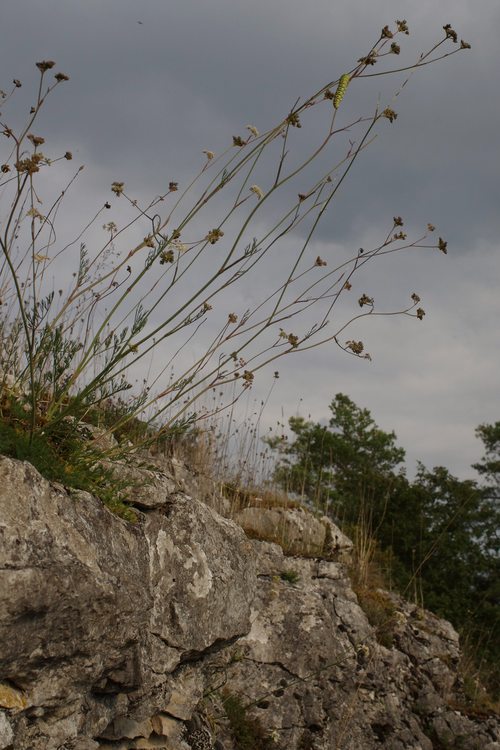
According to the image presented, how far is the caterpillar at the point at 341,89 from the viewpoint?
2.94 meters

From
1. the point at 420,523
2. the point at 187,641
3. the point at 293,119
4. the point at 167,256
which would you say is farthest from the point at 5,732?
the point at 420,523

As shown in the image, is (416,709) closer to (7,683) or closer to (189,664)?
(189,664)

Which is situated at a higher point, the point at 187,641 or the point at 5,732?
the point at 187,641

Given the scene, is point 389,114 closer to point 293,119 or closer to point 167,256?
point 293,119

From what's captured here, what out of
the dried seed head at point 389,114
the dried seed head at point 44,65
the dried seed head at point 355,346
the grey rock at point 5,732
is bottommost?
the grey rock at point 5,732

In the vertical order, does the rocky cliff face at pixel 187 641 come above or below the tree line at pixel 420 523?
below

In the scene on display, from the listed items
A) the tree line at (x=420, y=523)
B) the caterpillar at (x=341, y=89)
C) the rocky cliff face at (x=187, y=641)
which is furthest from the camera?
the tree line at (x=420, y=523)

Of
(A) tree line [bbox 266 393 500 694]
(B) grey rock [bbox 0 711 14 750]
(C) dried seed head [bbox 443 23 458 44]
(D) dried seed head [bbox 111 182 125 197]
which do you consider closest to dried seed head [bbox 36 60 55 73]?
(D) dried seed head [bbox 111 182 125 197]

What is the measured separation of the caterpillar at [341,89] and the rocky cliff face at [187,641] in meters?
2.06

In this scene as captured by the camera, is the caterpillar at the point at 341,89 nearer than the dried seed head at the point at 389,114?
Yes

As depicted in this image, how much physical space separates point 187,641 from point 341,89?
3047mm

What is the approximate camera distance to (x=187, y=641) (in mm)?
4086

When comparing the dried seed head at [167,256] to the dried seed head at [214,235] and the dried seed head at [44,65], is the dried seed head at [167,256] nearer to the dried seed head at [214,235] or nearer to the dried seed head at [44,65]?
the dried seed head at [214,235]

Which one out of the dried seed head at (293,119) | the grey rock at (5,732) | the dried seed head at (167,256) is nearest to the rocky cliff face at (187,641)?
the grey rock at (5,732)
